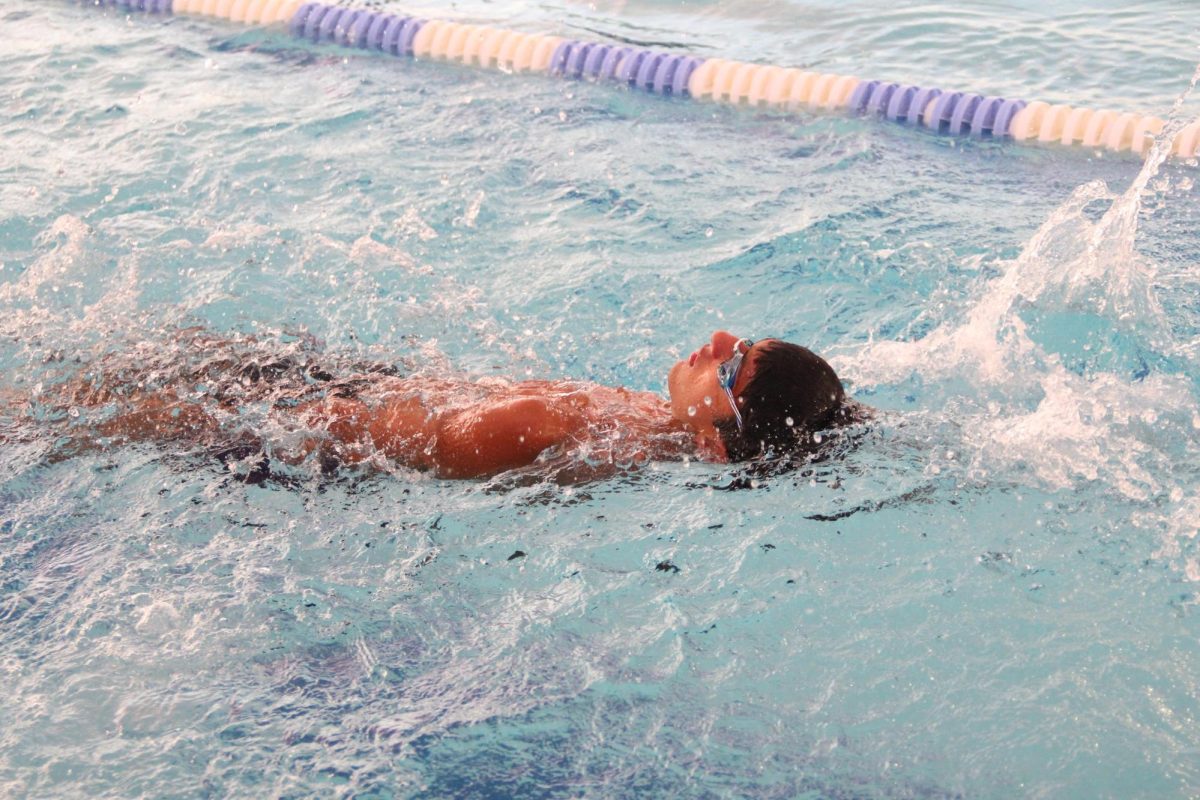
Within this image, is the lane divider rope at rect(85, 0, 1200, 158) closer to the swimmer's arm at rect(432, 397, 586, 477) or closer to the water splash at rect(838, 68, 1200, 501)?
the water splash at rect(838, 68, 1200, 501)

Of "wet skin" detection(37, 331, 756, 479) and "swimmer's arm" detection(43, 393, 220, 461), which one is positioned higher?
"wet skin" detection(37, 331, 756, 479)

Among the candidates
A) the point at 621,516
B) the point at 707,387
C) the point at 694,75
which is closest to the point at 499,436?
the point at 621,516

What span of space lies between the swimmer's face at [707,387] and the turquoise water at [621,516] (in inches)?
5.5

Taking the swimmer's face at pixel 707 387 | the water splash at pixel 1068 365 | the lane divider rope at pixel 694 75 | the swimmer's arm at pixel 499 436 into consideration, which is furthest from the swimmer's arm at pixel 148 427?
the lane divider rope at pixel 694 75

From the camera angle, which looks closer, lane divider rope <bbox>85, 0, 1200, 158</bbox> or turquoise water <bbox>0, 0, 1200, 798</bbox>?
turquoise water <bbox>0, 0, 1200, 798</bbox>

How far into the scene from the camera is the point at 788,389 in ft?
9.85

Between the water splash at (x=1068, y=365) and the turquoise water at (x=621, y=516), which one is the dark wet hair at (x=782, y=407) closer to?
the turquoise water at (x=621, y=516)

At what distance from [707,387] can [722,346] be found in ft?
0.41

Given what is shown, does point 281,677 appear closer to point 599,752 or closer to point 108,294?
point 599,752

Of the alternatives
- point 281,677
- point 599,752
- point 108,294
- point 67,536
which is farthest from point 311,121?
point 599,752

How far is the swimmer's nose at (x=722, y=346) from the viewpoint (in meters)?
3.09

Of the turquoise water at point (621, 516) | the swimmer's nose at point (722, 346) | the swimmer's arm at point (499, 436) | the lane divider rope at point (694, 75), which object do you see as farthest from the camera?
the lane divider rope at point (694, 75)

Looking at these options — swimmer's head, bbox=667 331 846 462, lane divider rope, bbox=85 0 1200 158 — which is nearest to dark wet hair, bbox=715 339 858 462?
swimmer's head, bbox=667 331 846 462

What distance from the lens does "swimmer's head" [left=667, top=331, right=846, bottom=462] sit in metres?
3.00
